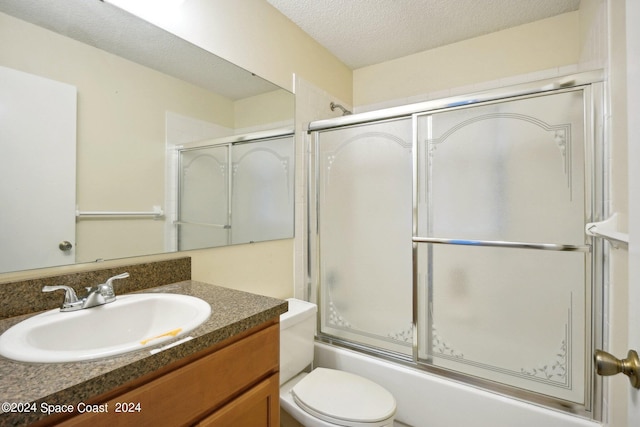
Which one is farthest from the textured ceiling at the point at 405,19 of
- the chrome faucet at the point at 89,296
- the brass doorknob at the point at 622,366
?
the brass doorknob at the point at 622,366

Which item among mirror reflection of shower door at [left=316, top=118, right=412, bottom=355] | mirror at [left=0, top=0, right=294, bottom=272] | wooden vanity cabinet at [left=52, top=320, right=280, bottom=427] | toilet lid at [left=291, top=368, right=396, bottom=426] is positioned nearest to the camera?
wooden vanity cabinet at [left=52, top=320, right=280, bottom=427]

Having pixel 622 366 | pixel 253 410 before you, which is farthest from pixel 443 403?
pixel 622 366

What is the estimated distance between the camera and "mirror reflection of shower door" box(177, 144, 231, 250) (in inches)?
50.6

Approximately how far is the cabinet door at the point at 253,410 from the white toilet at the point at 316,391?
344 millimetres

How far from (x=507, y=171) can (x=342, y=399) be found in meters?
1.28

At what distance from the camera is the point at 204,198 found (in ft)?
4.50

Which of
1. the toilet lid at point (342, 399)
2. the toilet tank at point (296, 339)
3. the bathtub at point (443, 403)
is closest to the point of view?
the toilet lid at point (342, 399)

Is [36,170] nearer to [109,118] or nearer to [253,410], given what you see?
[109,118]

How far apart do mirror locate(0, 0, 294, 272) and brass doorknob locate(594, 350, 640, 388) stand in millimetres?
1323

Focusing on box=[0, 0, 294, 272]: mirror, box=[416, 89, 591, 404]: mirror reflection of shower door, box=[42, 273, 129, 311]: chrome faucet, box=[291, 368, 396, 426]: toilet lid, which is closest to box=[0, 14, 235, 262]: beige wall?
box=[0, 0, 294, 272]: mirror

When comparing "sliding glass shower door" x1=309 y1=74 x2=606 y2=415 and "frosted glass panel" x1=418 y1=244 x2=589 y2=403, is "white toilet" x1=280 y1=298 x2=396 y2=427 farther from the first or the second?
"frosted glass panel" x1=418 y1=244 x2=589 y2=403

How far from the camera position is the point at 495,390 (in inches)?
56.4

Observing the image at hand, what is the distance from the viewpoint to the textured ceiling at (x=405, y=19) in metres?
1.74

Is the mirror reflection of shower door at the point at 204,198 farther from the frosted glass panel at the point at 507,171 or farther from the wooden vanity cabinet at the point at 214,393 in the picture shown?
the frosted glass panel at the point at 507,171
